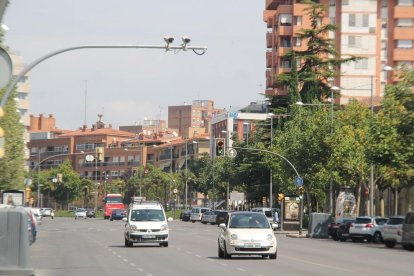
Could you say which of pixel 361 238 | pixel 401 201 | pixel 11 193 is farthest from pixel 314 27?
pixel 11 193

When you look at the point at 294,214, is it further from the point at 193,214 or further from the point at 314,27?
the point at 193,214

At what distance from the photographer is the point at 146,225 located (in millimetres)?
44562

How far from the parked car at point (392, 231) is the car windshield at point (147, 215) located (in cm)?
1345

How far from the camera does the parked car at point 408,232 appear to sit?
161ft

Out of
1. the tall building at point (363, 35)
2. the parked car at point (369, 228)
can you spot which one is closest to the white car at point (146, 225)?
the parked car at point (369, 228)

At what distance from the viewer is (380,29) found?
12344cm

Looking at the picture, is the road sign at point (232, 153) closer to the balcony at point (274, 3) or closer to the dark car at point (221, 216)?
the balcony at point (274, 3)

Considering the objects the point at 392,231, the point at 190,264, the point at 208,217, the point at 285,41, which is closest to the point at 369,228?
the point at 392,231

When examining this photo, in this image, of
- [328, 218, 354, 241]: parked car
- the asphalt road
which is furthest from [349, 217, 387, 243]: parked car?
the asphalt road

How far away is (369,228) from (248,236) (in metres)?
28.3

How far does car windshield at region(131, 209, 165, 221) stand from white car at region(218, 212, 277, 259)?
9365mm

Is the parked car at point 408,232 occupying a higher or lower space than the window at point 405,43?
lower

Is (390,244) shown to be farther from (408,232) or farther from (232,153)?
(232,153)

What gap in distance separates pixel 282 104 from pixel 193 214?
31.0m
